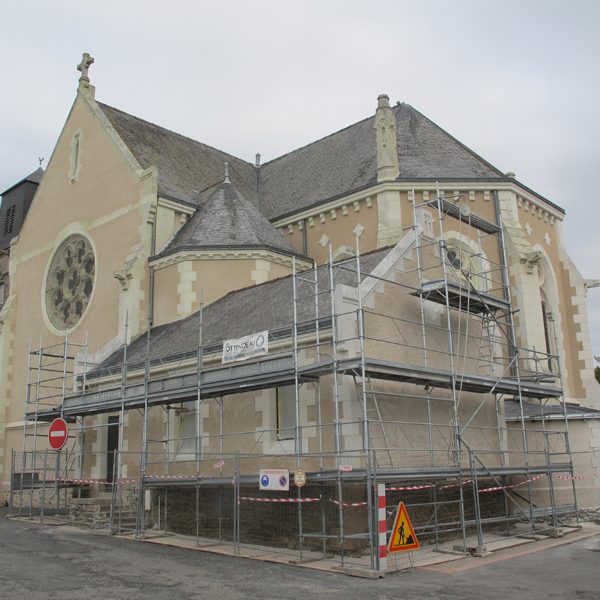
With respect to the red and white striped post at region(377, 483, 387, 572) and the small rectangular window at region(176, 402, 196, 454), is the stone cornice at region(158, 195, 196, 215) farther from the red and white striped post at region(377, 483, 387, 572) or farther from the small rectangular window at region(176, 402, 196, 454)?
the red and white striped post at region(377, 483, 387, 572)

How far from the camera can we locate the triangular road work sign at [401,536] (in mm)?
9703

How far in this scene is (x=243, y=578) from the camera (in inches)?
380

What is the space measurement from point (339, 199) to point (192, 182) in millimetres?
6129

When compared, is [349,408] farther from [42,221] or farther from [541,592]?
[42,221]

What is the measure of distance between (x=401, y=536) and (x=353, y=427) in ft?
8.37

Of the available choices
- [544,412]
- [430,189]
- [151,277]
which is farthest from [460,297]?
[151,277]

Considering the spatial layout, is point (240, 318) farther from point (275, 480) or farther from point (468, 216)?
Answer: point (468, 216)

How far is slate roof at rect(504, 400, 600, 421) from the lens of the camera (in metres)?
17.3

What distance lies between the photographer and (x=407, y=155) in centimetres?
2348

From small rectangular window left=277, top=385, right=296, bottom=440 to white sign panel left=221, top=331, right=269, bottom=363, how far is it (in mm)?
931

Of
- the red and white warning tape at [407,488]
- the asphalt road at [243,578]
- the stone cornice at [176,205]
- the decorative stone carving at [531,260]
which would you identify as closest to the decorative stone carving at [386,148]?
the decorative stone carving at [531,260]

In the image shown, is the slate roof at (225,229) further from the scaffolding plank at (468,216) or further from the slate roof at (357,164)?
the scaffolding plank at (468,216)

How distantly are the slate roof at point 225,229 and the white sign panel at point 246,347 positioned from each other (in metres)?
7.09

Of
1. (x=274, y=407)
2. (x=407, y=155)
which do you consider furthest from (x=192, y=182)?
(x=274, y=407)
